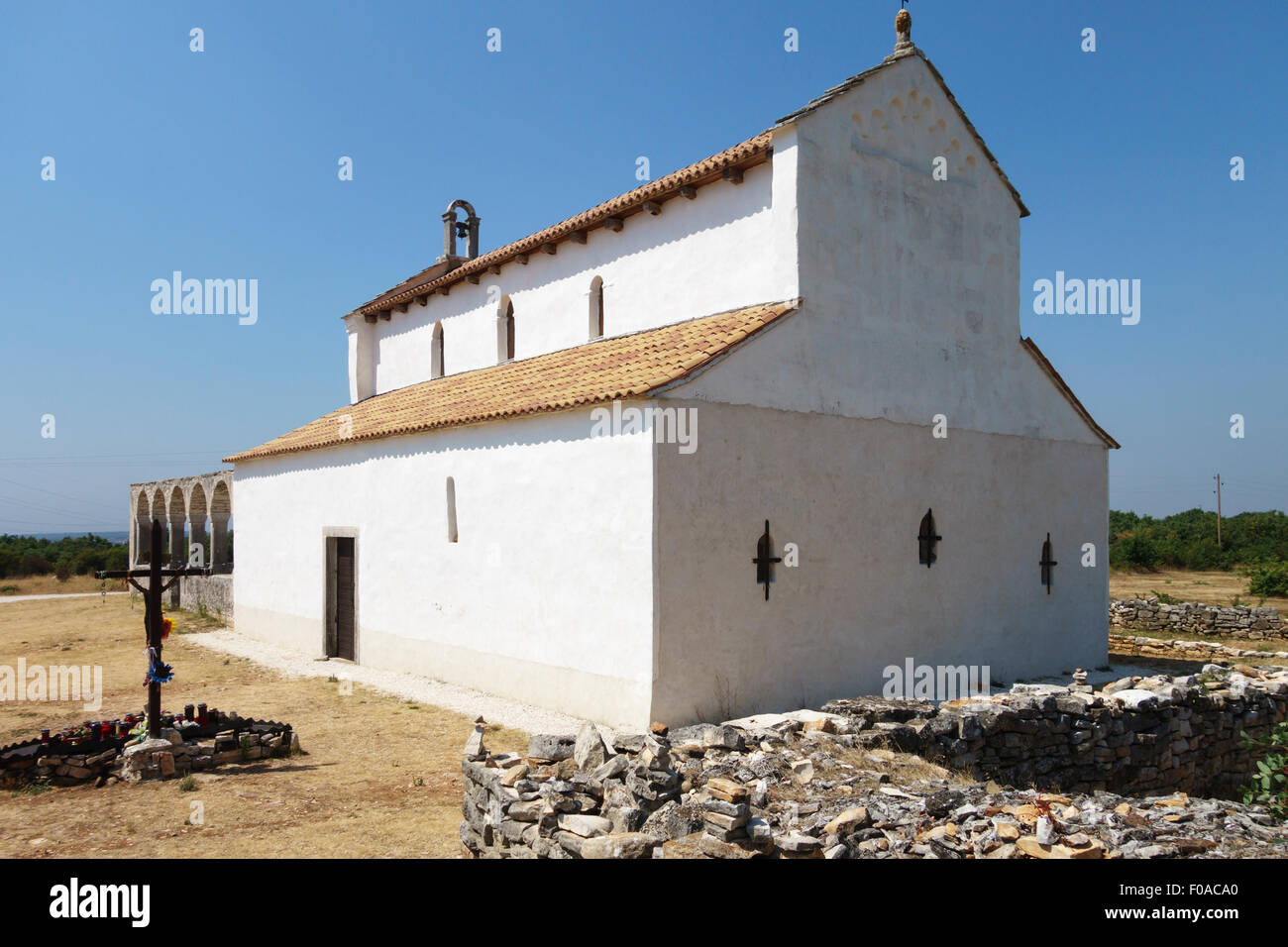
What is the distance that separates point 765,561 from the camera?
37.0ft

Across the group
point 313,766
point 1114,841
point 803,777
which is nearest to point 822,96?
point 803,777

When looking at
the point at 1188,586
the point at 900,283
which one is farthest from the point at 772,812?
the point at 1188,586

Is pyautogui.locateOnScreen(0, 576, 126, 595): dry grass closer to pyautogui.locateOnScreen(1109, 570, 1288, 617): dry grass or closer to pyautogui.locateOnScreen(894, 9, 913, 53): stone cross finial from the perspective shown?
pyautogui.locateOnScreen(894, 9, 913, 53): stone cross finial

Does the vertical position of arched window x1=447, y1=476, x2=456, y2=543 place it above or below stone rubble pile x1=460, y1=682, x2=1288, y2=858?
above

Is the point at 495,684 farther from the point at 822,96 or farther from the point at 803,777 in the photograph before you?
the point at 822,96

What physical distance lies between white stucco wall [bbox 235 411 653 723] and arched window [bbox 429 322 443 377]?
10.4ft

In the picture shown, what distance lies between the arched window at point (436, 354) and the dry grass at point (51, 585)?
2484 centimetres

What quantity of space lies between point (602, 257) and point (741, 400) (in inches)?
206

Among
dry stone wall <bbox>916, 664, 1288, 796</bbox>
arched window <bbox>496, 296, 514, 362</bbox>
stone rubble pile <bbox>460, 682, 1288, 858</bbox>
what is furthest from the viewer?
arched window <bbox>496, 296, 514, 362</bbox>

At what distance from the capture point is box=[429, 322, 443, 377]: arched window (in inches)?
780

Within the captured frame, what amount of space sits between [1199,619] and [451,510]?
20.4 metres

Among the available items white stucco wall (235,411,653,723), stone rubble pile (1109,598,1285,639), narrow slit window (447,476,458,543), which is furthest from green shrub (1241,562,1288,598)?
narrow slit window (447,476,458,543)

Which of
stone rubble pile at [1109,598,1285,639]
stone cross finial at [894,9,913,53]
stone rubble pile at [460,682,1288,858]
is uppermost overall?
stone cross finial at [894,9,913,53]

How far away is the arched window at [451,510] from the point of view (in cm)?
1405
